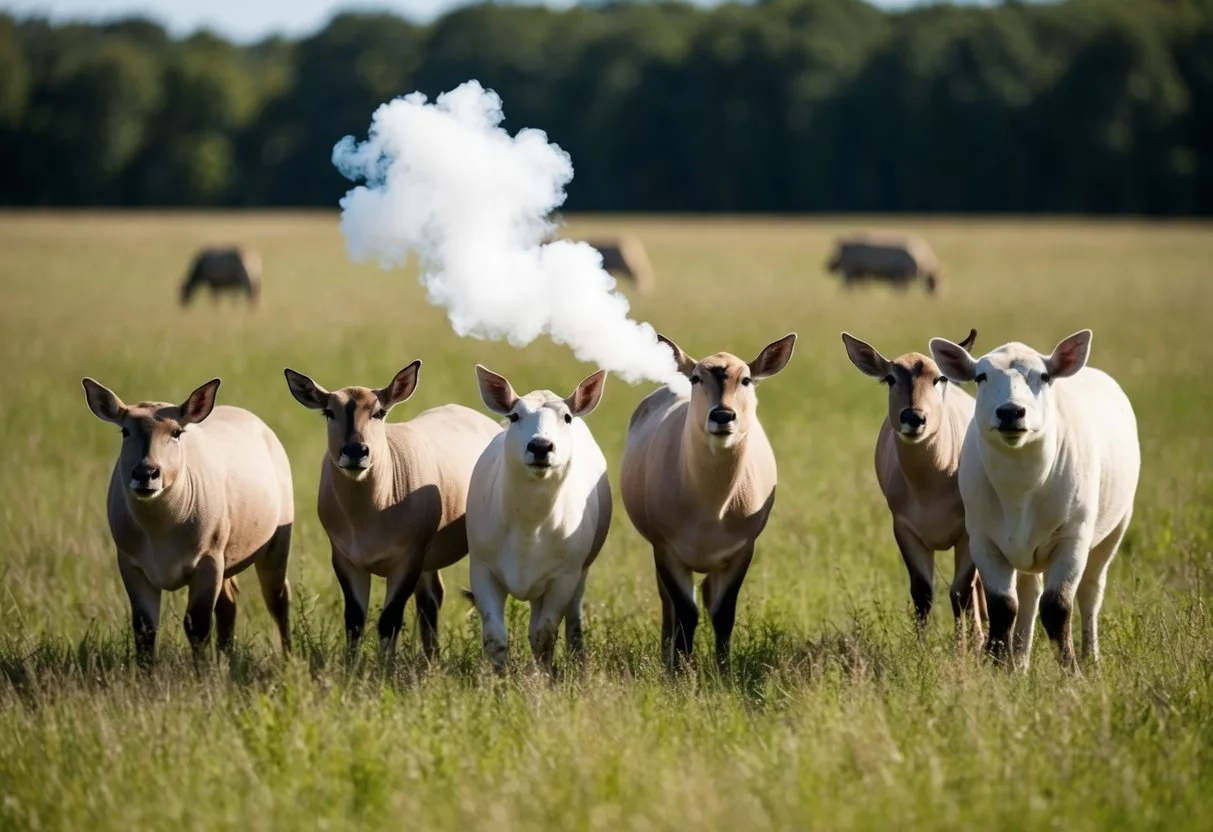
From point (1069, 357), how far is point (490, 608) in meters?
3.63

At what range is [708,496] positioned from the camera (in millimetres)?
9078

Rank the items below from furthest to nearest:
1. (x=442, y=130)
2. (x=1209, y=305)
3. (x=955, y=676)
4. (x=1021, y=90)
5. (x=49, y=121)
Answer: (x=49, y=121) → (x=1021, y=90) → (x=1209, y=305) → (x=442, y=130) → (x=955, y=676)

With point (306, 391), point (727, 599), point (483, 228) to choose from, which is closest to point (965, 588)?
point (727, 599)

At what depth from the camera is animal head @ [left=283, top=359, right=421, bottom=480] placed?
28.3ft

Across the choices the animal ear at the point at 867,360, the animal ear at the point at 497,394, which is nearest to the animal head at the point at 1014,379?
the animal ear at the point at 867,360

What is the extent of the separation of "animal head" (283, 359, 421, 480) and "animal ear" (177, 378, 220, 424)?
1.52 feet

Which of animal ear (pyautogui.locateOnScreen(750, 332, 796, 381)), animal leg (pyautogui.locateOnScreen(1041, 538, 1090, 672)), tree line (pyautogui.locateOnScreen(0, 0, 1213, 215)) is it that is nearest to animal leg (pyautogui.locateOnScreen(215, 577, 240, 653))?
animal ear (pyautogui.locateOnScreen(750, 332, 796, 381))

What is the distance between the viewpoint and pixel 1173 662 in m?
8.15

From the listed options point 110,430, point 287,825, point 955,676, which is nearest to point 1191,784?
point 955,676

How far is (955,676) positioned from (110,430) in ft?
39.4

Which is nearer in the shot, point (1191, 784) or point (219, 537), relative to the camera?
point (1191, 784)

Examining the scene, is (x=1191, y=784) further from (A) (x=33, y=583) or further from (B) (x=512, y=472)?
(A) (x=33, y=583)

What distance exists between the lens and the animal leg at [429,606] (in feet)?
31.6

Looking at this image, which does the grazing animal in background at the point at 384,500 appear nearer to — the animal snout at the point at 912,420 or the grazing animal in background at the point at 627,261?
the animal snout at the point at 912,420
